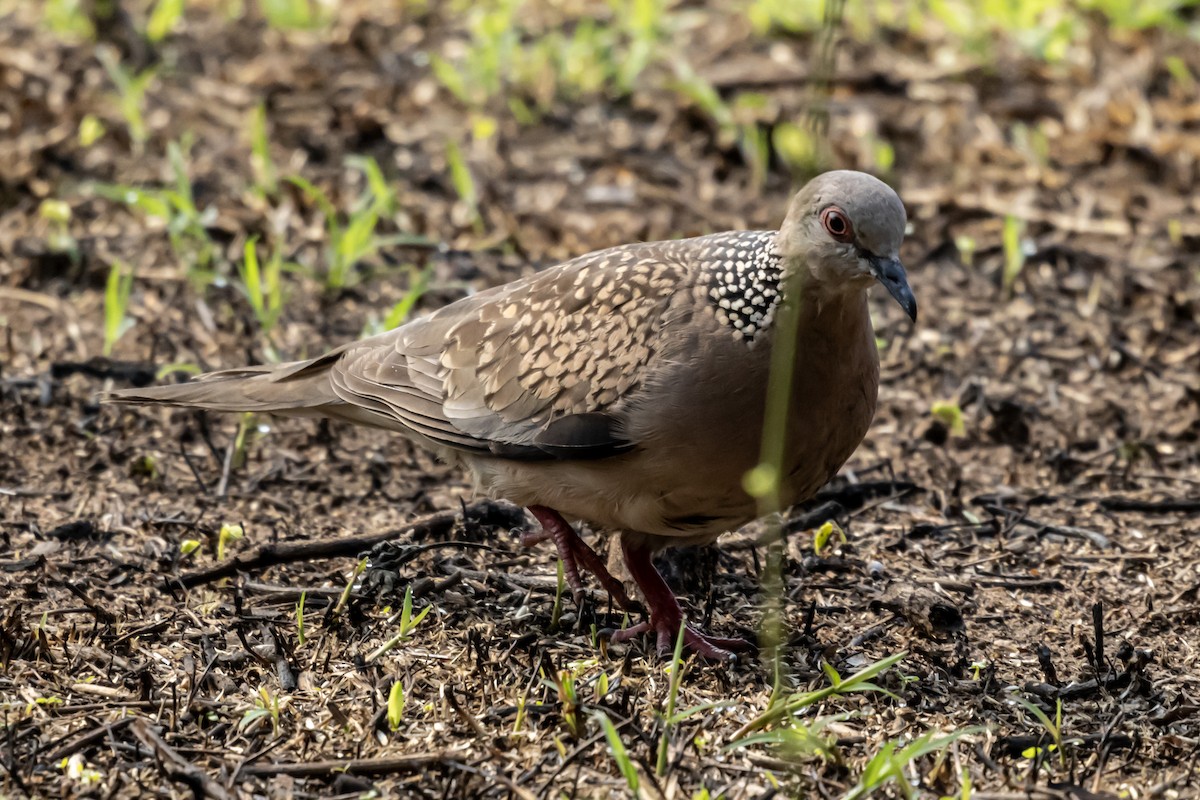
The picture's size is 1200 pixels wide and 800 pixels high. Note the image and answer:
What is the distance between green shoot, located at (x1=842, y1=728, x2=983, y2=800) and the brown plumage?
2.48 feet

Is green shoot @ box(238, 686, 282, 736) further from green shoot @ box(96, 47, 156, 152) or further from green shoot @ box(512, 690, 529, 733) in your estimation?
green shoot @ box(96, 47, 156, 152)

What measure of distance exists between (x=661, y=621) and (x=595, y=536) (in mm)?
821

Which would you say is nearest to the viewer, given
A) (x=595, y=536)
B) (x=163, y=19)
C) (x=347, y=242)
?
(x=595, y=536)

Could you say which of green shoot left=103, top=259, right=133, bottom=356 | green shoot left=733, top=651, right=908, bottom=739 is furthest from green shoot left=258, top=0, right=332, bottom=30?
green shoot left=733, top=651, right=908, bottom=739

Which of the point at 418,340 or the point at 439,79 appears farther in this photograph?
the point at 439,79

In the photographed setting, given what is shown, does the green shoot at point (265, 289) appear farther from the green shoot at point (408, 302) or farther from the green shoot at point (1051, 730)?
the green shoot at point (1051, 730)

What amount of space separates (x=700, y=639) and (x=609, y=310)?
0.97 m

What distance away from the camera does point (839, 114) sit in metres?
7.42

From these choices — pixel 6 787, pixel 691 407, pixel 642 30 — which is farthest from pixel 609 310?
pixel 642 30

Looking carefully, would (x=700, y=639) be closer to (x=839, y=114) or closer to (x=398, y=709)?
(x=398, y=709)

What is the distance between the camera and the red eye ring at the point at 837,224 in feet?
12.5

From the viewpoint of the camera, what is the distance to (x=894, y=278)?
377cm

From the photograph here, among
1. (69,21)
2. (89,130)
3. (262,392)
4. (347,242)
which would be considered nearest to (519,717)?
(262,392)

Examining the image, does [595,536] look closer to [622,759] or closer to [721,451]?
[721,451]
